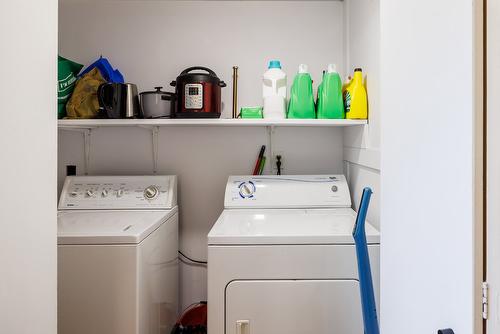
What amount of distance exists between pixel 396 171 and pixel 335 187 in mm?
1265

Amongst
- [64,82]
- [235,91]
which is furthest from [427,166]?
[64,82]

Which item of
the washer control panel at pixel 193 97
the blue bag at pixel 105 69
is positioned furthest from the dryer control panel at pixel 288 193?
the blue bag at pixel 105 69

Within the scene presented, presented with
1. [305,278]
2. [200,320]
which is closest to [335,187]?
[305,278]

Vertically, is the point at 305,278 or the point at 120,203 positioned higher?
the point at 120,203

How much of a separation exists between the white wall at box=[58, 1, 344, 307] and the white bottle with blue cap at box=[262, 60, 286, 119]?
0.29 metres

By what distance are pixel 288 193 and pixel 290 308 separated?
0.82m

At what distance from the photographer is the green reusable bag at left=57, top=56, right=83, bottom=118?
2221 millimetres

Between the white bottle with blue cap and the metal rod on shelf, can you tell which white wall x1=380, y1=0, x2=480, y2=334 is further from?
the metal rod on shelf

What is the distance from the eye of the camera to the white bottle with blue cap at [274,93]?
2.18 metres

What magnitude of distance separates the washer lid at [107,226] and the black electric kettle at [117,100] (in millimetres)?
590

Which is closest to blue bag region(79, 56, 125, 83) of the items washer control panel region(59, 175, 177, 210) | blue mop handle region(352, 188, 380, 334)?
washer control panel region(59, 175, 177, 210)

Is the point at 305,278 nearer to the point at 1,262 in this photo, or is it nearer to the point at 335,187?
the point at 335,187

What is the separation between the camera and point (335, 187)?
2.29 meters

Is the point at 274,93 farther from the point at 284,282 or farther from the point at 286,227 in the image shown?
the point at 284,282
